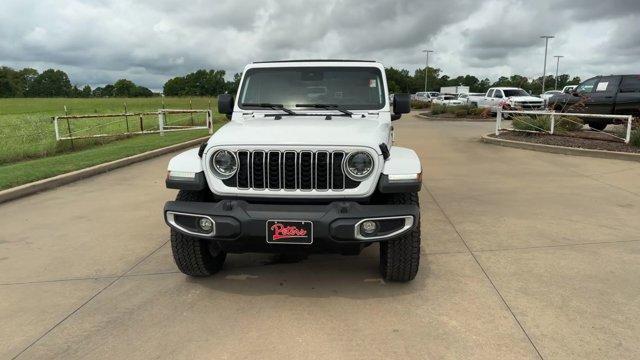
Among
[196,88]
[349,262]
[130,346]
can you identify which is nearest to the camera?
[130,346]

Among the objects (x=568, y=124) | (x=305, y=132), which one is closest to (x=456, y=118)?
(x=568, y=124)

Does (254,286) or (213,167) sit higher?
(213,167)

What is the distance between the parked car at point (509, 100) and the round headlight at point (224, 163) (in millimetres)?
18897

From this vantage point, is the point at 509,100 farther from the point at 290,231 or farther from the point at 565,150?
the point at 290,231

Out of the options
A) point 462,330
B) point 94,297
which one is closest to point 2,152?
point 94,297

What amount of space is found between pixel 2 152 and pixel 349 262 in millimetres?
12914

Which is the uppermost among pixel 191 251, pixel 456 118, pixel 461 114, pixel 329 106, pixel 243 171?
pixel 329 106

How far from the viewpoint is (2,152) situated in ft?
45.4

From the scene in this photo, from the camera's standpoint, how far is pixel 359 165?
3590 millimetres

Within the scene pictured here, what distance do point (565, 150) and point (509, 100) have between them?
13550 mm

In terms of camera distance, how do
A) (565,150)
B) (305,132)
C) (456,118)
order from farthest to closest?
(456,118) < (565,150) < (305,132)

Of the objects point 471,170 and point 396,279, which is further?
point 471,170

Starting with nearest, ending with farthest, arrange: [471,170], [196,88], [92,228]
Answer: [92,228] → [471,170] → [196,88]

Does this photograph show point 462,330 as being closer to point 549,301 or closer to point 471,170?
point 549,301
